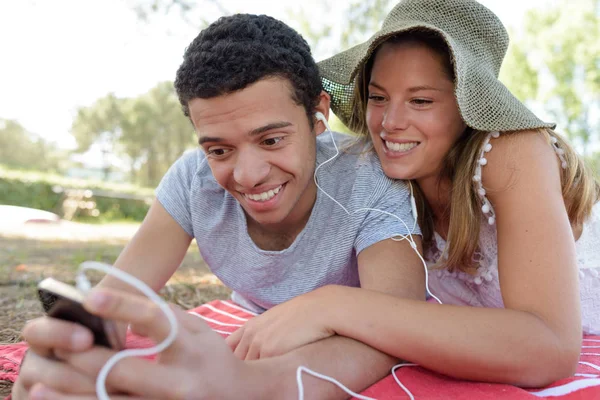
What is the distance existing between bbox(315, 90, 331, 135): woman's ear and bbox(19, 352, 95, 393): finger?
159 cm

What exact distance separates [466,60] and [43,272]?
496cm

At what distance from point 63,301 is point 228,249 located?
62.0 inches

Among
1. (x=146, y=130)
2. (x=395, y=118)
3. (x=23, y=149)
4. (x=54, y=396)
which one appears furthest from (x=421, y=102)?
(x=23, y=149)

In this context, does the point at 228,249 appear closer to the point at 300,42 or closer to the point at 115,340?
the point at 300,42

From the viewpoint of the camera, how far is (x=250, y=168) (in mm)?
2107

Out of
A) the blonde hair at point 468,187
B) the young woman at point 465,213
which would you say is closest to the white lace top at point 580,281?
the young woman at point 465,213

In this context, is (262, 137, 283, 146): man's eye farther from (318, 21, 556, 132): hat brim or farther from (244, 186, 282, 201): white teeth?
(318, 21, 556, 132): hat brim

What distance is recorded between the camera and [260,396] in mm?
1366

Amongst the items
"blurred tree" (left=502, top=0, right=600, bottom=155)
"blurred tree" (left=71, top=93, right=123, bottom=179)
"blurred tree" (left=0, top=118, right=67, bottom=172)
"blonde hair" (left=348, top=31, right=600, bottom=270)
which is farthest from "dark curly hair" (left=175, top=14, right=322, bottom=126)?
"blurred tree" (left=71, top=93, right=123, bottom=179)

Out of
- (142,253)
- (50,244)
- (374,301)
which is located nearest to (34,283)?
(142,253)

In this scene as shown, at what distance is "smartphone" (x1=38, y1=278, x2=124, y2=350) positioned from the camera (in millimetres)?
1075

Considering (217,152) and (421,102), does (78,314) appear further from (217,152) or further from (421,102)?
(421,102)

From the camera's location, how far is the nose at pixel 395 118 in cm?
225

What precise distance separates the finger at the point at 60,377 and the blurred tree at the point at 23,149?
2933 centimetres
